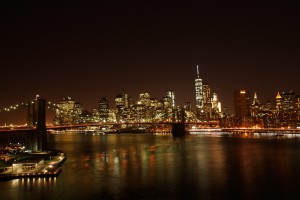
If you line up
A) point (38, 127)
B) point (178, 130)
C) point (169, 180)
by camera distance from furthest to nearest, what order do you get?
point (178, 130) → point (38, 127) → point (169, 180)

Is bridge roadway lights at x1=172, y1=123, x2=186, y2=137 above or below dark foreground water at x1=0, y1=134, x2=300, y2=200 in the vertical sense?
above

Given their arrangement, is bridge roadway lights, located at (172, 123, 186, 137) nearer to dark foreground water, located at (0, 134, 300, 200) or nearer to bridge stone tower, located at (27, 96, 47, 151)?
dark foreground water, located at (0, 134, 300, 200)

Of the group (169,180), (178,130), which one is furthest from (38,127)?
(178,130)

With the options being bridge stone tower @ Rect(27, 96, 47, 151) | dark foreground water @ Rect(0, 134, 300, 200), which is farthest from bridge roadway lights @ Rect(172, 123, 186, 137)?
bridge stone tower @ Rect(27, 96, 47, 151)

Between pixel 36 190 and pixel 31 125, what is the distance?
15138 millimetres

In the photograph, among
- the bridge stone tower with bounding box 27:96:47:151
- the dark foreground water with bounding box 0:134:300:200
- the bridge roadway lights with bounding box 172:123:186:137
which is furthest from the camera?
the bridge roadway lights with bounding box 172:123:186:137

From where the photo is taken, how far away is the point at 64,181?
1953 cm

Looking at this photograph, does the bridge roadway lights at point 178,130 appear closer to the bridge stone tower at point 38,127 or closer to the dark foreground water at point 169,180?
the dark foreground water at point 169,180

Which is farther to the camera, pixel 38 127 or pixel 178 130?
pixel 178 130

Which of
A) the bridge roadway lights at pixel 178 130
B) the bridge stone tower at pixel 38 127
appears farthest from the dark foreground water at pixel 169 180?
the bridge roadway lights at pixel 178 130

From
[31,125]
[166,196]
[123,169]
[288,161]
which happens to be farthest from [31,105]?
[288,161]

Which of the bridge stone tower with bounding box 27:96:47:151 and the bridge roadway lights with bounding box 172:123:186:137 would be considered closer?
the bridge stone tower with bounding box 27:96:47:151

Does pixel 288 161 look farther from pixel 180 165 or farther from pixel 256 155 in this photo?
pixel 180 165

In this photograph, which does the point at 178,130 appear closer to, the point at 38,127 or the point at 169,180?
the point at 38,127
